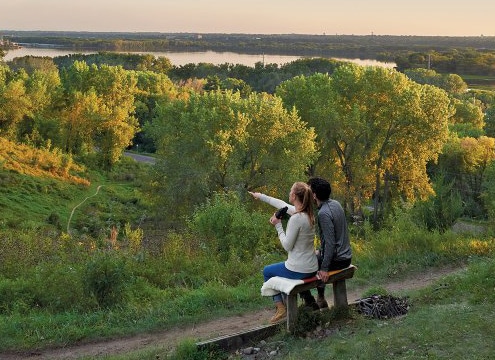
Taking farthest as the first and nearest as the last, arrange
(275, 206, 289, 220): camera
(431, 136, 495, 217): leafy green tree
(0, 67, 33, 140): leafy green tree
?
(0, 67, 33, 140): leafy green tree, (431, 136, 495, 217): leafy green tree, (275, 206, 289, 220): camera

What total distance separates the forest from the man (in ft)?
8.01

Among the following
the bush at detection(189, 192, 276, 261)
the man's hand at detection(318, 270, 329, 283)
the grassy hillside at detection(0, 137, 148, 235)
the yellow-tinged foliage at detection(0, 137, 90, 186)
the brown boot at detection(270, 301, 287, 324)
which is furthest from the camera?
the yellow-tinged foliage at detection(0, 137, 90, 186)

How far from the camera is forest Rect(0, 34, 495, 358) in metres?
10.2

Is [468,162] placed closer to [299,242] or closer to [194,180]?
[194,180]

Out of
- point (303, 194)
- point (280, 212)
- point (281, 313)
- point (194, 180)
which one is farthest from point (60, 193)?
point (303, 194)

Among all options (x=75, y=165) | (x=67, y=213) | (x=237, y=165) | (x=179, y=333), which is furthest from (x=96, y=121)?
(x=179, y=333)

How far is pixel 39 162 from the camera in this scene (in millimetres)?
46625

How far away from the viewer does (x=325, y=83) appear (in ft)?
119

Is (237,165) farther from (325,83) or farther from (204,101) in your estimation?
(325,83)

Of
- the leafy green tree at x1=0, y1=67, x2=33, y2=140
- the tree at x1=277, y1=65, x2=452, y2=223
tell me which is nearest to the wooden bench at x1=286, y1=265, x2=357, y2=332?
the tree at x1=277, y1=65, x2=452, y2=223

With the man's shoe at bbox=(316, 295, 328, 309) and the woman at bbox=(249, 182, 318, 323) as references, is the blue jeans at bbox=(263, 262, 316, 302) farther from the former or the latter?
the man's shoe at bbox=(316, 295, 328, 309)

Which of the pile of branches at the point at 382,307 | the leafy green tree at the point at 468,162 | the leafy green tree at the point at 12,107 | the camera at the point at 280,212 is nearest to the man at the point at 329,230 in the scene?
the camera at the point at 280,212

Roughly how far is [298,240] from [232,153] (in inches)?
939

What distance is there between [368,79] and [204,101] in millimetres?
9946
